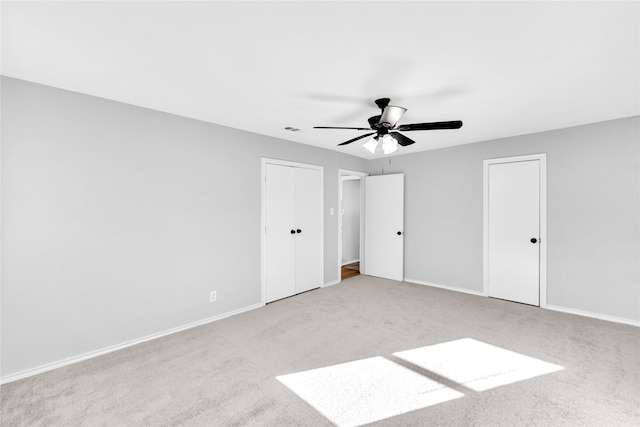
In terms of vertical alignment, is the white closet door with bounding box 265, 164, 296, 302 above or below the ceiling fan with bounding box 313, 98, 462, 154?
below

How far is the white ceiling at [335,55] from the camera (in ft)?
4.96

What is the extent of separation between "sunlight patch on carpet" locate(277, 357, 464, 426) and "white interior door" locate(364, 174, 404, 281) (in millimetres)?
2968

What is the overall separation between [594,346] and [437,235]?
237cm

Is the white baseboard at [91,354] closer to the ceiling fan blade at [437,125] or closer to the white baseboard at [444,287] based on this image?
the ceiling fan blade at [437,125]

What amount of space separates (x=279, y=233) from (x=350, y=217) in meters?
3.25

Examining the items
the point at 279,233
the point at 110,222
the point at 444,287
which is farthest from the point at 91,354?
the point at 444,287

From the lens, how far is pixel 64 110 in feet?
8.03

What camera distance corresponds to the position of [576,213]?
359 centimetres

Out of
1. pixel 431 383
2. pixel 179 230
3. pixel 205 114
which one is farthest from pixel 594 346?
pixel 205 114

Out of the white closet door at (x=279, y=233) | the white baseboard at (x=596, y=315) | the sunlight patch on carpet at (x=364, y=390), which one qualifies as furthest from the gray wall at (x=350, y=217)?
the sunlight patch on carpet at (x=364, y=390)

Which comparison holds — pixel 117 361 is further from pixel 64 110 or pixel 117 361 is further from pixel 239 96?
pixel 239 96

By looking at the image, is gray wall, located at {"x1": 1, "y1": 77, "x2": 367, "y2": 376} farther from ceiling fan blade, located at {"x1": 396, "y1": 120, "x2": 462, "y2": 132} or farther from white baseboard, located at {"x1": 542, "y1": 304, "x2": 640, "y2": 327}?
white baseboard, located at {"x1": 542, "y1": 304, "x2": 640, "y2": 327}

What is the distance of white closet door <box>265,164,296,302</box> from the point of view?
402 cm

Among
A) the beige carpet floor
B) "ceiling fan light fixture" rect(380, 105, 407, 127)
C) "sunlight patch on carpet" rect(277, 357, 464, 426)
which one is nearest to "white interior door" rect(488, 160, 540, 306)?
the beige carpet floor
